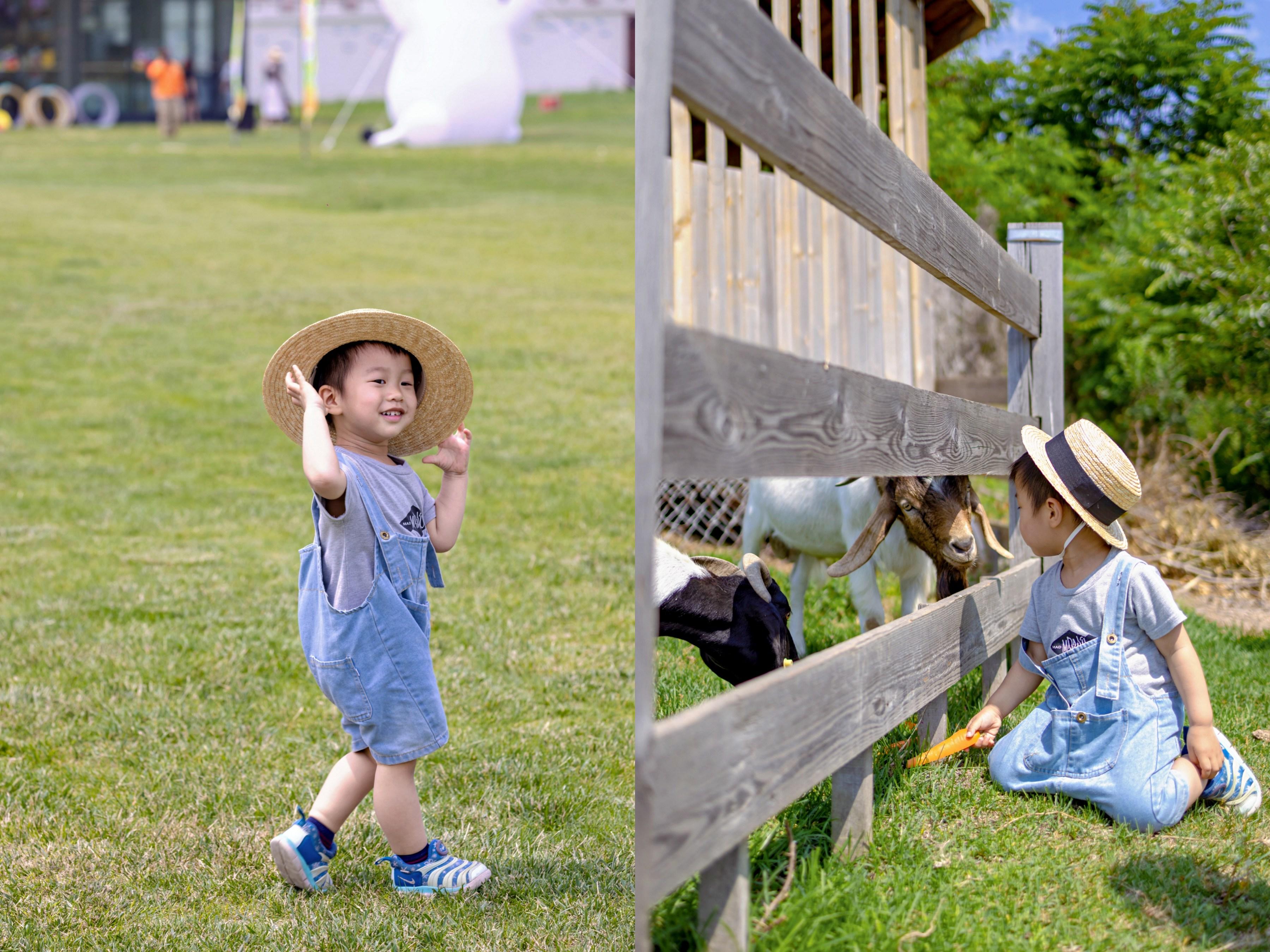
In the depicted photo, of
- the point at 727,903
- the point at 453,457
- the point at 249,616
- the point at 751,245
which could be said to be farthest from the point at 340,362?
the point at 751,245

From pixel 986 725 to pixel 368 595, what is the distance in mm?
1653

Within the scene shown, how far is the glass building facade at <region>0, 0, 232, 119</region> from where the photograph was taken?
4247cm

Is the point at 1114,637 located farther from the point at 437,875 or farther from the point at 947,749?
the point at 437,875

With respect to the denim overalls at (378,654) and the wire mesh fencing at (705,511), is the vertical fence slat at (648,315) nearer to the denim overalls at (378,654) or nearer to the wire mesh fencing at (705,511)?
the denim overalls at (378,654)

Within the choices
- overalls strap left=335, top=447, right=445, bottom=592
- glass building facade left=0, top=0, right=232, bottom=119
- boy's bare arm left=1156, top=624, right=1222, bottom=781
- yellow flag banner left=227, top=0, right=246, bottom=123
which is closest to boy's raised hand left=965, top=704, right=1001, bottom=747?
boy's bare arm left=1156, top=624, right=1222, bottom=781

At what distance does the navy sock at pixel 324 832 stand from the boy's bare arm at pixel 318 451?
30.9 inches

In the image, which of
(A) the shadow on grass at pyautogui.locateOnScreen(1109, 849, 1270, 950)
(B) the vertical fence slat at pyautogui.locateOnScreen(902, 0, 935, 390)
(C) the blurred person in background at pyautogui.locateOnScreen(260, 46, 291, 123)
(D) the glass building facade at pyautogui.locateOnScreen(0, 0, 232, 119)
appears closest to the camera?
(A) the shadow on grass at pyautogui.locateOnScreen(1109, 849, 1270, 950)

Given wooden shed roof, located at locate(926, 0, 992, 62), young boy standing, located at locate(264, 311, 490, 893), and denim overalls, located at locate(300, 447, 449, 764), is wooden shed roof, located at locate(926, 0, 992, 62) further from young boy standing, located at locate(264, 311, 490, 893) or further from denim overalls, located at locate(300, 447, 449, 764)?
denim overalls, located at locate(300, 447, 449, 764)

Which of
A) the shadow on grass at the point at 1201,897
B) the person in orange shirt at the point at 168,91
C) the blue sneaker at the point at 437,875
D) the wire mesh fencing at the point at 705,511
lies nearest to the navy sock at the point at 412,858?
the blue sneaker at the point at 437,875

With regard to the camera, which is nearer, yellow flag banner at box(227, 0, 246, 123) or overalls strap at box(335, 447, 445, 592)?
overalls strap at box(335, 447, 445, 592)

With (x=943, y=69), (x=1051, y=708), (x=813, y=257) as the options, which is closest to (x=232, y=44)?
(x=943, y=69)

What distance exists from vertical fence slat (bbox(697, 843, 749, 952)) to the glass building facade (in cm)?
4521

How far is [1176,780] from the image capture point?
289cm

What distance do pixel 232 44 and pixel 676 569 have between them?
140ft
